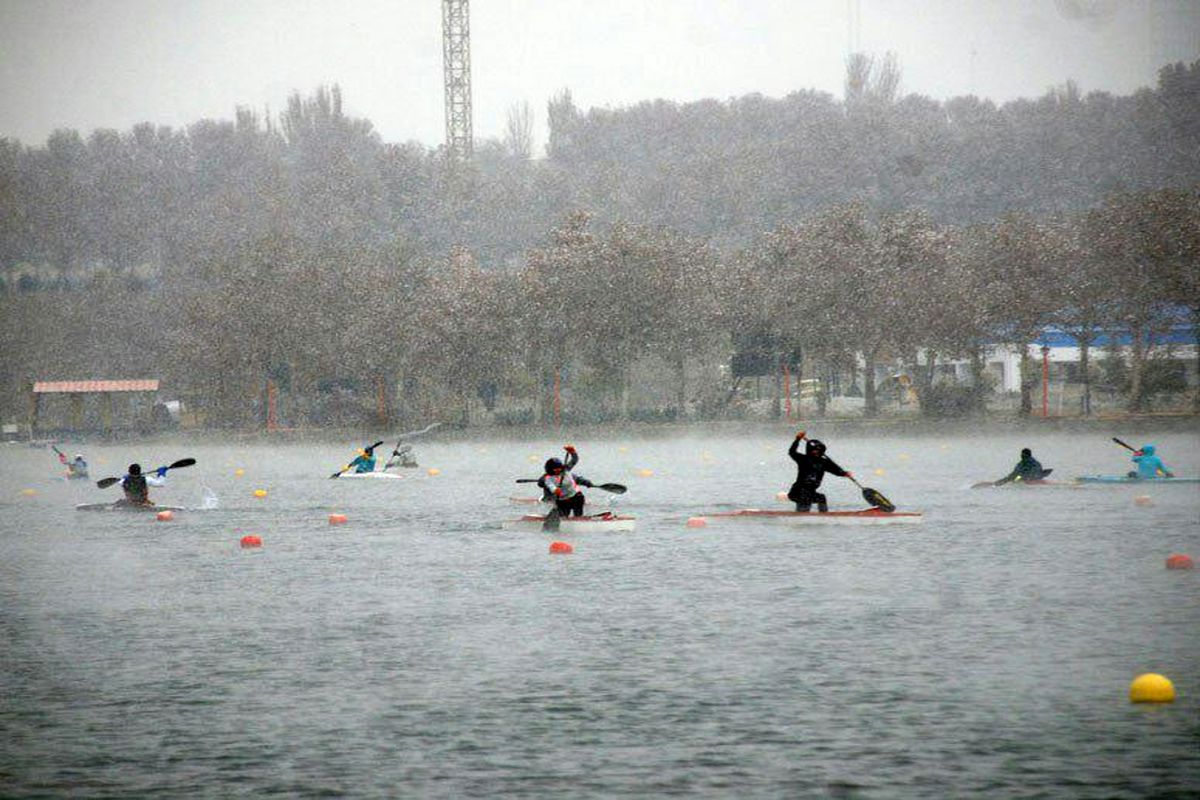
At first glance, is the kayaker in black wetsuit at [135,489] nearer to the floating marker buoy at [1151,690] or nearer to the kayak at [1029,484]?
the kayak at [1029,484]

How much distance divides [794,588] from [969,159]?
14081 cm

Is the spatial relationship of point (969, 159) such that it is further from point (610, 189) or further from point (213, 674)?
point (213, 674)

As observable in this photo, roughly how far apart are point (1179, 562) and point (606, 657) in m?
13.3

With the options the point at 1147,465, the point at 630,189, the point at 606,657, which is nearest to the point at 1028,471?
the point at 1147,465

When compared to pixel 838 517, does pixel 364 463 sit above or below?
above

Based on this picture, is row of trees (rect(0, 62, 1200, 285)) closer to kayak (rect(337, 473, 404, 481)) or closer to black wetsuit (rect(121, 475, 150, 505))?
kayak (rect(337, 473, 404, 481))

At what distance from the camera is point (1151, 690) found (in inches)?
710

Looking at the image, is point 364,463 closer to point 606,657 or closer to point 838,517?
point 838,517

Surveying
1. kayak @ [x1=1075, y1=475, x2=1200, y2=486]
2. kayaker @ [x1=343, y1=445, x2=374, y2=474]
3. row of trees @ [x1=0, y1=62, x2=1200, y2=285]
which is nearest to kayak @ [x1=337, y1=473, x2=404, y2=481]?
kayaker @ [x1=343, y1=445, x2=374, y2=474]

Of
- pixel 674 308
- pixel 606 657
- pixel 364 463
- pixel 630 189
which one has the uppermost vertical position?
pixel 630 189

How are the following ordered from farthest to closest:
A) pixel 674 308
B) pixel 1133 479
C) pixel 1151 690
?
pixel 674 308 < pixel 1133 479 < pixel 1151 690

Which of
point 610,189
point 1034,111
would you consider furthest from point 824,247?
point 1034,111

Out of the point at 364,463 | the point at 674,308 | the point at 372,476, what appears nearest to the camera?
the point at 364,463

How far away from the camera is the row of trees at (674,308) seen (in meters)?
86.4
